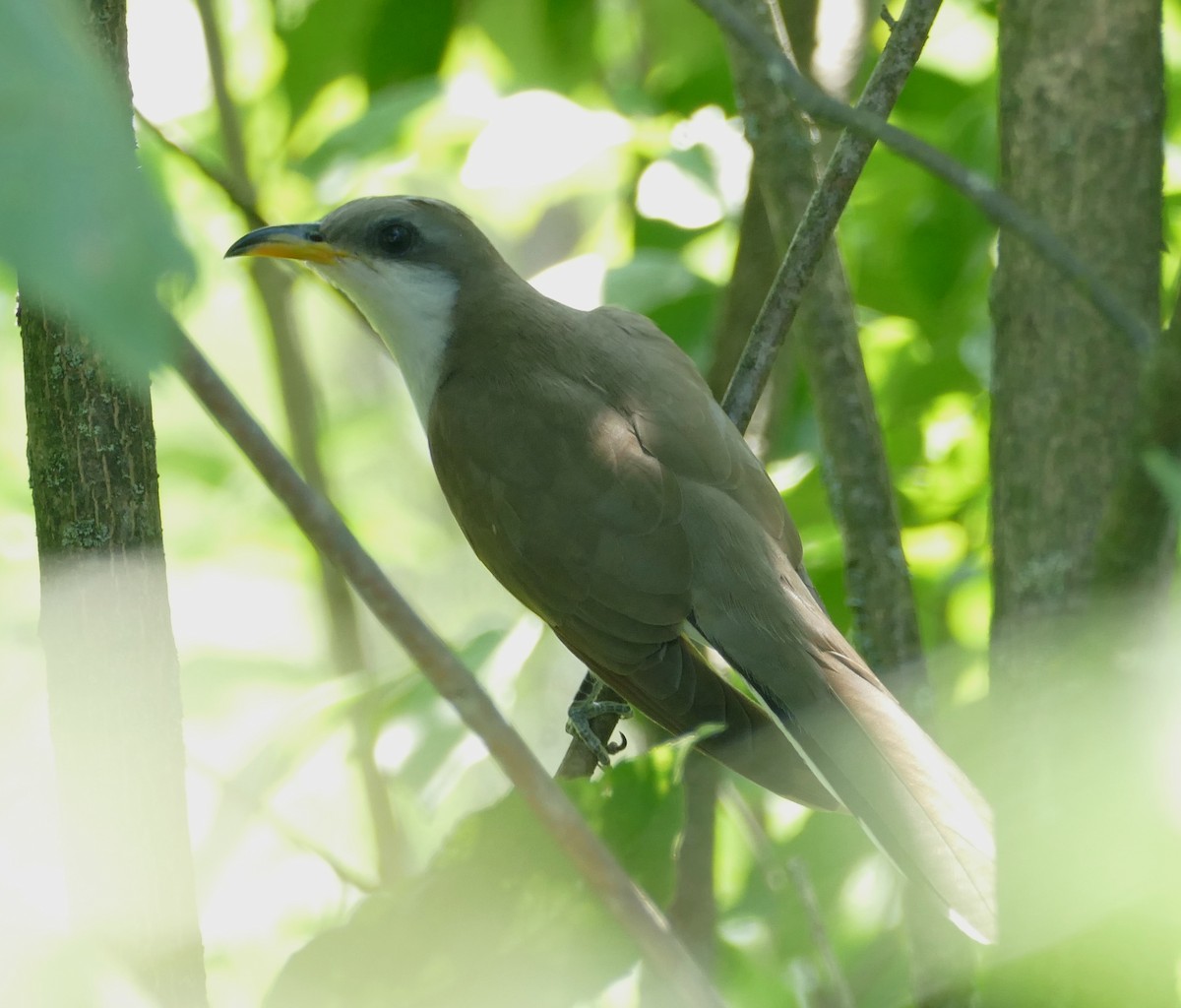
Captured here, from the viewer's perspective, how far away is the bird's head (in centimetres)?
333

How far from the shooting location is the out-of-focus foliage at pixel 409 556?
1.44 m

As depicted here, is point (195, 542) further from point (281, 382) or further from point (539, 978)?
point (539, 978)

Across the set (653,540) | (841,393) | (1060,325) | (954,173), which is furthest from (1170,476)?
(653,540)

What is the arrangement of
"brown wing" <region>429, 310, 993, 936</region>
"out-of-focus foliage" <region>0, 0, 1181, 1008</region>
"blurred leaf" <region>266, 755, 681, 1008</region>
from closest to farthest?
"blurred leaf" <region>266, 755, 681, 1008</region> → "out-of-focus foliage" <region>0, 0, 1181, 1008</region> → "brown wing" <region>429, 310, 993, 936</region>

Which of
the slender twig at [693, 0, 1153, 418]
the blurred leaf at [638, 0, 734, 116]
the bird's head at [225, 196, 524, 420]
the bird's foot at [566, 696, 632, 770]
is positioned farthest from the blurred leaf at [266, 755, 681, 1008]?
the blurred leaf at [638, 0, 734, 116]

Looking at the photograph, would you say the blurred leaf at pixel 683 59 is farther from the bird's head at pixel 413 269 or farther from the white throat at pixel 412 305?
the white throat at pixel 412 305

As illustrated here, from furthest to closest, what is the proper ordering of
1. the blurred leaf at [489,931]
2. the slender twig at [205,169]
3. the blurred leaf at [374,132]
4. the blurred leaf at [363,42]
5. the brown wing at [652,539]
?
1. the blurred leaf at [363,42]
2. the blurred leaf at [374,132]
3. the slender twig at [205,169]
4. the brown wing at [652,539]
5. the blurred leaf at [489,931]

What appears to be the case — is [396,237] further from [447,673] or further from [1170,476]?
[1170,476]

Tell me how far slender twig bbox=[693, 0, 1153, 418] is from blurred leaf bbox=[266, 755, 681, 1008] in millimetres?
679

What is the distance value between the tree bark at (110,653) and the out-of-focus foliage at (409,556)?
0.34 ft

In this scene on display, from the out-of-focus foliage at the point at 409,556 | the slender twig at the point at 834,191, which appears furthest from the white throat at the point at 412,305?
the slender twig at the point at 834,191

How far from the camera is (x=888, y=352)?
3.05 metres

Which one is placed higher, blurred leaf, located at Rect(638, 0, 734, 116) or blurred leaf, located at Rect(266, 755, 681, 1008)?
blurred leaf, located at Rect(638, 0, 734, 116)

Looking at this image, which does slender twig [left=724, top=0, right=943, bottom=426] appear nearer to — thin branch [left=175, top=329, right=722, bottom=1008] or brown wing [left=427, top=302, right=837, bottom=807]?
brown wing [left=427, top=302, right=837, bottom=807]
